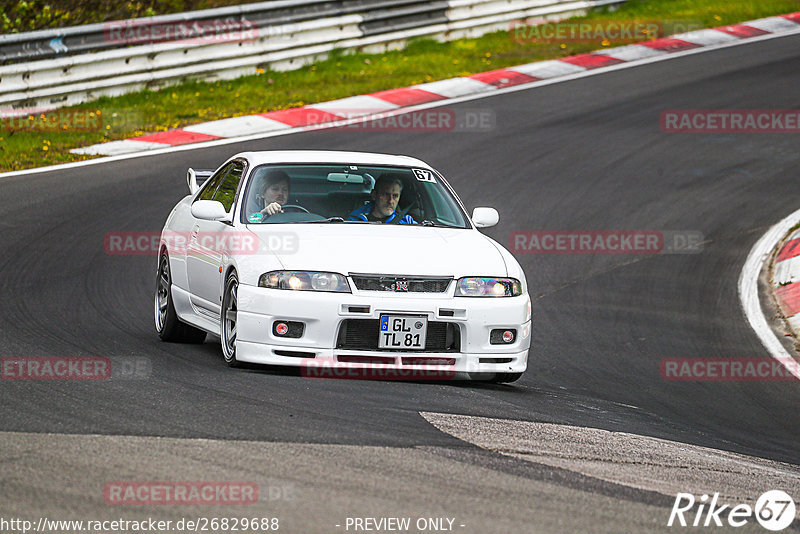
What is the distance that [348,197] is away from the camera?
793 cm

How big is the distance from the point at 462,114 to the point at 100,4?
6.80 metres

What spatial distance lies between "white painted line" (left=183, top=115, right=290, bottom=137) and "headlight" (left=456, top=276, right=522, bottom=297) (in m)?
9.00

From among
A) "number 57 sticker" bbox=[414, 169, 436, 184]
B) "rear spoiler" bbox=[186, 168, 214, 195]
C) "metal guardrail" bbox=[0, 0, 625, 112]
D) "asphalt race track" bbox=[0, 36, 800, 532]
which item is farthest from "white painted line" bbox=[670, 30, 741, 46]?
"number 57 sticker" bbox=[414, 169, 436, 184]

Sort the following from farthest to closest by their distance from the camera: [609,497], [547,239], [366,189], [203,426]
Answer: [547,239], [366,189], [203,426], [609,497]

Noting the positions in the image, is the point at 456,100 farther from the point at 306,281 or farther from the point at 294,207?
the point at 306,281

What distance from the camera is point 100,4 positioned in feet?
64.2

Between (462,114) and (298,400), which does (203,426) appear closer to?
(298,400)

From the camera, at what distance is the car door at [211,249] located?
24.7ft

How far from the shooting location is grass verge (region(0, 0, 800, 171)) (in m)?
15.3

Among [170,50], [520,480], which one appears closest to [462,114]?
[170,50]

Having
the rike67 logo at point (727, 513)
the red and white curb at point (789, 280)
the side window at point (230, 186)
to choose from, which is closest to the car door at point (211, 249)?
the side window at point (230, 186)

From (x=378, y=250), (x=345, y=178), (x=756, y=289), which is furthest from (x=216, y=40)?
(x=378, y=250)

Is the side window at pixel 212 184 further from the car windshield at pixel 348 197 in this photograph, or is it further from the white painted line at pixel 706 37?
the white painted line at pixel 706 37

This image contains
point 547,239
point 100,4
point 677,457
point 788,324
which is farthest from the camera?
point 100,4
